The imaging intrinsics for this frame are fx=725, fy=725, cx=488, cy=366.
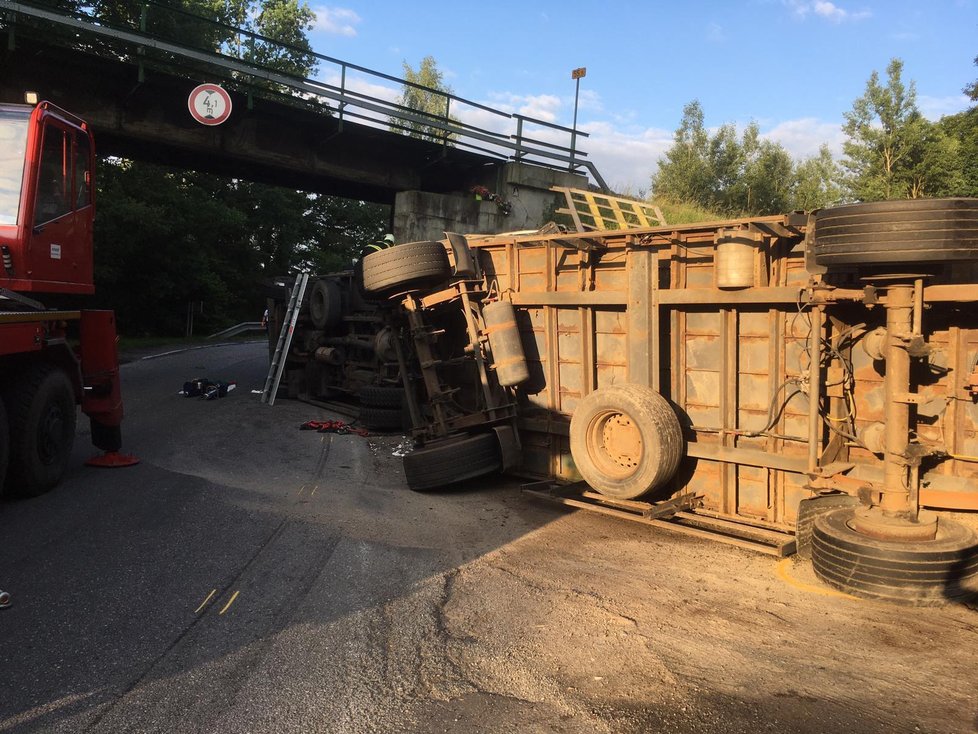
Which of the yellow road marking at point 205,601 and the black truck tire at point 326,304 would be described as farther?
the black truck tire at point 326,304

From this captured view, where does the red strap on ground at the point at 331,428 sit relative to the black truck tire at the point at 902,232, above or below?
below

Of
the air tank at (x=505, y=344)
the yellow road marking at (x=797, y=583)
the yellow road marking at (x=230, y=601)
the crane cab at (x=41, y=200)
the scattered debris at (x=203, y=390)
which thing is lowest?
the yellow road marking at (x=797, y=583)

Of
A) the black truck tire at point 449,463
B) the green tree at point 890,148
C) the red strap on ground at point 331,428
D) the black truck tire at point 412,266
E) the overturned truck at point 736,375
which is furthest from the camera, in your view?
the green tree at point 890,148

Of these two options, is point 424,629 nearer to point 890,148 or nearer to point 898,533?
point 898,533

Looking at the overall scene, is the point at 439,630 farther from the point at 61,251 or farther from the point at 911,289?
the point at 61,251

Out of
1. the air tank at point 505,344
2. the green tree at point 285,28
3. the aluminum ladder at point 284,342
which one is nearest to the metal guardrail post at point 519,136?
the aluminum ladder at point 284,342

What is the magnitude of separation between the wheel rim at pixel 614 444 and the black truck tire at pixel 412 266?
A: 2587 mm

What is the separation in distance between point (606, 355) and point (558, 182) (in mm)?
13151

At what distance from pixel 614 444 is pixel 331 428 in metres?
5.38

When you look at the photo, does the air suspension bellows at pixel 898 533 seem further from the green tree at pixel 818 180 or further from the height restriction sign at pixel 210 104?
the green tree at pixel 818 180

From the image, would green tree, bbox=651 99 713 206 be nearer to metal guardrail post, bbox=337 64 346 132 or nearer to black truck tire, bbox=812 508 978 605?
metal guardrail post, bbox=337 64 346 132

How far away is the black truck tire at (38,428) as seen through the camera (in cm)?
639

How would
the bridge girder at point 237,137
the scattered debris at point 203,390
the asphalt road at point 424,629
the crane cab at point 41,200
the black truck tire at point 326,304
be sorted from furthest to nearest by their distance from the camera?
the bridge girder at point 237,137, the black truck tire at point 326,304, the scattered debris at point 203,390, the crane cab at point 41,200, the asphalt road at point 424,629

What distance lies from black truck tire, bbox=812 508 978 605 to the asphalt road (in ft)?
A: 0.41
